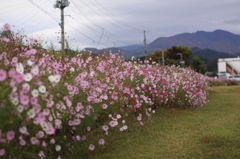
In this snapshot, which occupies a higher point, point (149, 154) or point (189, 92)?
point (189, 92)

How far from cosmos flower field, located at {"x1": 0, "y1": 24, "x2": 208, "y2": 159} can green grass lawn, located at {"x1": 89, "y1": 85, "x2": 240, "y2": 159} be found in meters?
0.34

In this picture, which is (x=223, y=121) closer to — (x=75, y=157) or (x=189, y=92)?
(x=189, y=92)

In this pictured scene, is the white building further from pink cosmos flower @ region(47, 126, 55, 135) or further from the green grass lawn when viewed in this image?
pink cosmos flower @ region(47, 126, 55, 135)

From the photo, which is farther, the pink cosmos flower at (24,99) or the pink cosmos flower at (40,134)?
the pink cosmos flower at (40,134)

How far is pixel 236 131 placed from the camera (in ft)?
20.6

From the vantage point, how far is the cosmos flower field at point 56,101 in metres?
2.73

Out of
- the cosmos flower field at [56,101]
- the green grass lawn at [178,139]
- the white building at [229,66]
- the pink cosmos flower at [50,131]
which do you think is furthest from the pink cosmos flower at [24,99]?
the white building at [229,66]

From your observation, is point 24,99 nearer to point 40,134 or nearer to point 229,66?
point 40,134

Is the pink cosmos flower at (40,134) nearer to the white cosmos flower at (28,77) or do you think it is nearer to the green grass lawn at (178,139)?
the white cosmos flower at (28,77)

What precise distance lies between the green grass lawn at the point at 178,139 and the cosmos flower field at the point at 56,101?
34 centimetres

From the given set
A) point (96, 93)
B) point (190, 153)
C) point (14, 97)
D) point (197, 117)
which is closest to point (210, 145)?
point (190, 153)

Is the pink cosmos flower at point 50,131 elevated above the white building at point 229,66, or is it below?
below

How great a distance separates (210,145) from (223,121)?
8.46 ft

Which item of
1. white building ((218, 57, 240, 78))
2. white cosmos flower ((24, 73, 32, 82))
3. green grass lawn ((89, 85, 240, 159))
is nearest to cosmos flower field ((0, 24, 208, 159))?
white cosmos flower ((24, 73, 32, 82))
